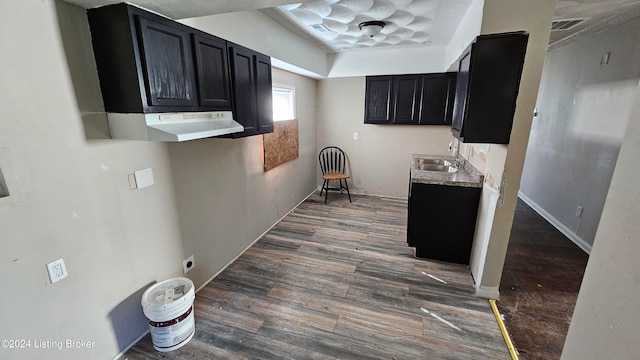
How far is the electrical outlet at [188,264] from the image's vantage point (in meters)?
2.23

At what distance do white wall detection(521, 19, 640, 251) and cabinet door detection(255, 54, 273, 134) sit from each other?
11.4 feet

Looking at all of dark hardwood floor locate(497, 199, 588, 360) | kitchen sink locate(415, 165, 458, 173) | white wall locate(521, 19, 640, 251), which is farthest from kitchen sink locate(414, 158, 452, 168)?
white wall locate(521, 19, 640, 251)

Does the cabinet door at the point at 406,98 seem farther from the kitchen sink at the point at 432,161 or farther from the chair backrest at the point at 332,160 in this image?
the chair backrest at the point at 332,160

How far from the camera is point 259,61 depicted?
237cm

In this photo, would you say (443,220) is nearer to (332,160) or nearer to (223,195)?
(223,195)

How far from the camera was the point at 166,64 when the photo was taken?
155cm

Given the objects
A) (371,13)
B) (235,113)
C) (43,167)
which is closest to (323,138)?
(371,13)

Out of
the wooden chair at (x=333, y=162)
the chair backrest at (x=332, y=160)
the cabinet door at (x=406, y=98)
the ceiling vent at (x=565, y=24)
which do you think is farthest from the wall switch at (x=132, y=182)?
the ceiling vent at (x=565, y=24)

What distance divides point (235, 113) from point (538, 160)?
15.7ft

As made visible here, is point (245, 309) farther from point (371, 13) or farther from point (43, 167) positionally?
point (371, 13)

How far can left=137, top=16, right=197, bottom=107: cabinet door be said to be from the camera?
1.43 metres

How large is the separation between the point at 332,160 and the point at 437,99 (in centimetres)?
210

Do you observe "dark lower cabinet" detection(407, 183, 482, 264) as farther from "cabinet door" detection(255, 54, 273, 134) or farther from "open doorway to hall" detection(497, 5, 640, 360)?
"cabinet door" detection(255, 54, 273, 134)

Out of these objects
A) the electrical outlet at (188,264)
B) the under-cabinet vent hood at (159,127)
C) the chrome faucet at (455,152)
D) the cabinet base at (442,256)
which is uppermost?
the under-cabinet vent hood at (159,127)
